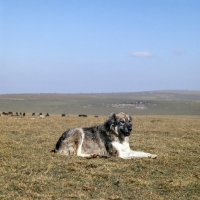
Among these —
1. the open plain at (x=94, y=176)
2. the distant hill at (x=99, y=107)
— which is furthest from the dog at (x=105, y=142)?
the distant hill at (x=99, y=107)

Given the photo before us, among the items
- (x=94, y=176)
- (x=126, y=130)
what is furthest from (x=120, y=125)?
(x=94, y=176)

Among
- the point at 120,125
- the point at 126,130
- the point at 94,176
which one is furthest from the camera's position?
the point at 120,125

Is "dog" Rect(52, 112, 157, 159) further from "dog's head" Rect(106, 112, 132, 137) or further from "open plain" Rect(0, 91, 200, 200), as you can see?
"open plain" Rect(0, 91, 200, 200)

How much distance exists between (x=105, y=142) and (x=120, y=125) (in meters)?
0.73

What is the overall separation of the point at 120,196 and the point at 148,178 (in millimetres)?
1745

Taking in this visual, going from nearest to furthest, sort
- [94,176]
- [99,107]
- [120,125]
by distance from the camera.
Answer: [94,176] < [120,125] < [99,107]

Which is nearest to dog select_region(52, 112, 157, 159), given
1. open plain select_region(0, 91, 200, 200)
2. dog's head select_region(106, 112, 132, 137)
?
dog's head select_region(106, 112, 132, 137)

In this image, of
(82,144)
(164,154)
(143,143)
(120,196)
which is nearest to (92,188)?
(120,196)

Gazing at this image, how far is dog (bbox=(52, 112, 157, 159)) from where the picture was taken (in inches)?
464

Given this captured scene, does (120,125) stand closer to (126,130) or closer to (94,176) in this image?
(126,130)

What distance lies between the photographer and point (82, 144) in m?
12.0

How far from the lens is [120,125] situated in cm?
1200

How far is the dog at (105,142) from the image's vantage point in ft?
38.7

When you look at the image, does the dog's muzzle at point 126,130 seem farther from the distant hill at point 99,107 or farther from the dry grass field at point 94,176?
the distant hill at point 99,107
